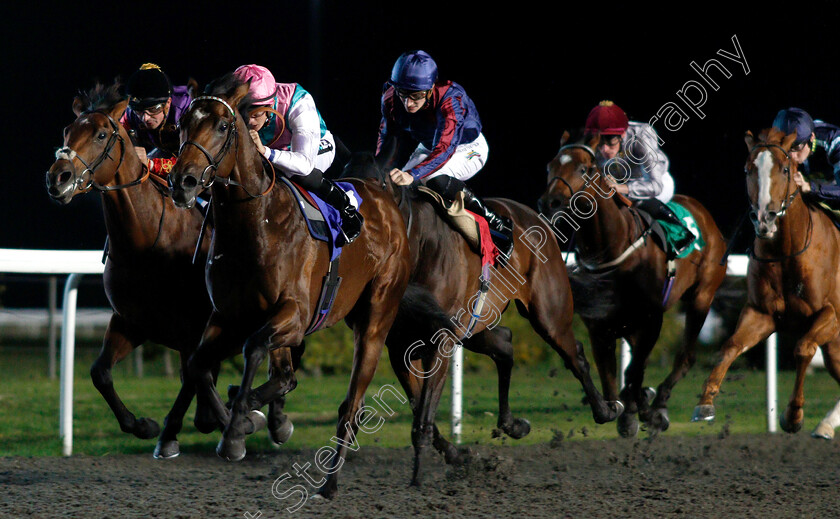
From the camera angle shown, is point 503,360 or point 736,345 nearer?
point 736,345

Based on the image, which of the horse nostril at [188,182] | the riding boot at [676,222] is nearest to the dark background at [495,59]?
the riding boot at [676,222]

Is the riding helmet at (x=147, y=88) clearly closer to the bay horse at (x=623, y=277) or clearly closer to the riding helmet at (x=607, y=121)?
the bay horse at (x=623, y=277)

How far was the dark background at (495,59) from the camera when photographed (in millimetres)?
9547

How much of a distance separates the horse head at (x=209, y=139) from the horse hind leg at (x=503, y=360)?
191 cm

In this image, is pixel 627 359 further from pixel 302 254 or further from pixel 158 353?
pixel 158 353

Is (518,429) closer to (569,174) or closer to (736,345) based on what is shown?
(736,345)

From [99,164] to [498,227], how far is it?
74.1 inches

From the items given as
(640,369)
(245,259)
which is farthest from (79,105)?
(640,369)

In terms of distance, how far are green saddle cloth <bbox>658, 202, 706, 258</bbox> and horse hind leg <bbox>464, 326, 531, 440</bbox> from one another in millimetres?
1173

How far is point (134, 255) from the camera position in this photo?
3838 millimetres

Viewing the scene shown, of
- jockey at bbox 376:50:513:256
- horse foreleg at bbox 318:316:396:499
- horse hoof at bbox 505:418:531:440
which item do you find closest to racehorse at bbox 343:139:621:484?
horse hoof at bbox 505:418:531:440

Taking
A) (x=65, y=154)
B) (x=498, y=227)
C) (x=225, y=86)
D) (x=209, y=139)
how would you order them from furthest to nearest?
(x=498, y=227)
(x=65, y=154)
(x=225, y=86)
(x=209, y=139)

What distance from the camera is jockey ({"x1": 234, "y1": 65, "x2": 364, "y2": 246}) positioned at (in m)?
3.50

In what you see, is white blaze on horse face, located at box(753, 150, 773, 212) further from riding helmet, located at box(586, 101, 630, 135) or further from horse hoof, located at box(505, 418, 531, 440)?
horse hoof, located at box(505, 418, 531, 440)
